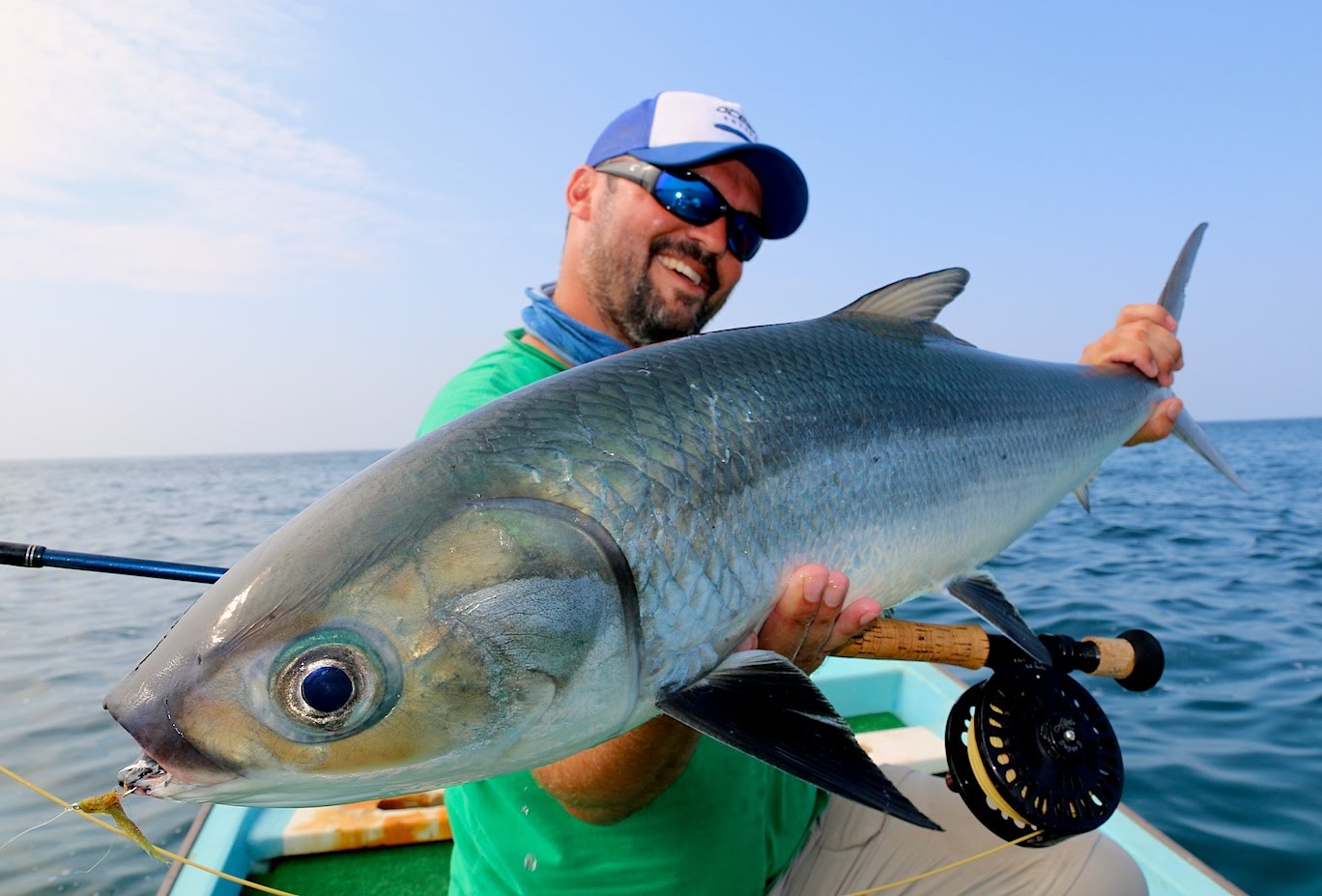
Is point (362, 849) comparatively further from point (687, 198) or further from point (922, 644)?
point (687, 198)

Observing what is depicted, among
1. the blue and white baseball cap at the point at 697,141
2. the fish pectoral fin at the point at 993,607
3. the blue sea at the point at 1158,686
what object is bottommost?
the blue sea at the point at 1158,686

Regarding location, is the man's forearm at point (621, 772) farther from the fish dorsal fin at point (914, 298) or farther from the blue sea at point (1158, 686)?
the fish dorsal fin at point (914, 298)

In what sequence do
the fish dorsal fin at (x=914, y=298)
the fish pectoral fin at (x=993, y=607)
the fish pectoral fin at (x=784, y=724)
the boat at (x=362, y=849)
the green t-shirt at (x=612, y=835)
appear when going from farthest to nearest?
the boat at (x=362, y=849), the fish dorsal fin at (x=914, y=298), the fish pectoral fin at (x=993, y=607), the green t-shirt at (x=612, y=835), the fish pectoral fin at (x=784, y=724)

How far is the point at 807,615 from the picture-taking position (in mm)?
1855

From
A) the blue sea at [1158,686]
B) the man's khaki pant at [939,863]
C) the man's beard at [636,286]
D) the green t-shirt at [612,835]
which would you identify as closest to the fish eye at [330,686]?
the blue sea at [1158,686]

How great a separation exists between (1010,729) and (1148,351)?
2.03m

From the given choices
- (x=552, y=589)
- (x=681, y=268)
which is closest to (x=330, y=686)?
(x=552, y=589)

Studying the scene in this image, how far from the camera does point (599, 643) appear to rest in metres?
1.46

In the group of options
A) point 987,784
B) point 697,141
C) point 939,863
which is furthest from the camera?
point 697,141

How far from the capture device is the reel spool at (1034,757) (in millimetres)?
2461

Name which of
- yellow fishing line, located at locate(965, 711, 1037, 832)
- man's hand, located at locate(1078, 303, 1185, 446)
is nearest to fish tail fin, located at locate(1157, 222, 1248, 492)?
man's hand, located at locate(1078, 303, 1185, 446)

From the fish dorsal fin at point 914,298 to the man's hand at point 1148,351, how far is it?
1334mm

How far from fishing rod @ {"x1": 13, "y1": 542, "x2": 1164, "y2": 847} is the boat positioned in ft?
4.83

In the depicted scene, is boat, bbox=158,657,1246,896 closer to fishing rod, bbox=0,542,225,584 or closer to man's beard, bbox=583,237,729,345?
fishing rod, bbox=0,542,225,584
